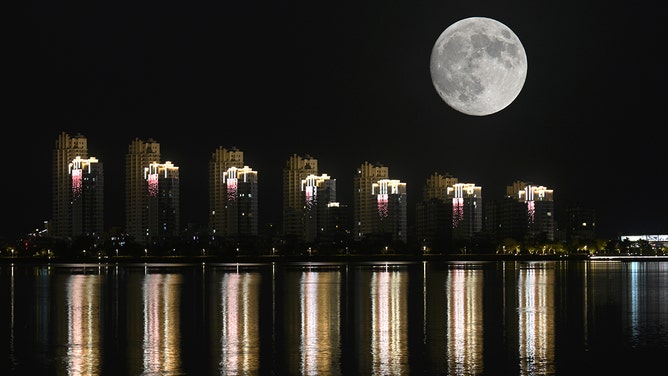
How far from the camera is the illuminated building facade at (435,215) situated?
170750 mm

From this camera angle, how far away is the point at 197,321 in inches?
1204

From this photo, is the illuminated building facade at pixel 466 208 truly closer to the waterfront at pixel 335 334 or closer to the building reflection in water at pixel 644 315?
the building reflection in water at pixel 644 315

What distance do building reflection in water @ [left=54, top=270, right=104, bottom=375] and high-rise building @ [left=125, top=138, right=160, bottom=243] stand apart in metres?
110

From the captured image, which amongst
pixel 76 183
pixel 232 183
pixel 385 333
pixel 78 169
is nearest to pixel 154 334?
pixel 385 333

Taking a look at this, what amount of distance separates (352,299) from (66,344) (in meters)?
17.8

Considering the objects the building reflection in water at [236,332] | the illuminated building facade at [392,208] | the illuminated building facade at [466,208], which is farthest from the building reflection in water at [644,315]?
the illuminated building facade at [466,208]

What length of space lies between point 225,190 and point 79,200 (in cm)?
2243

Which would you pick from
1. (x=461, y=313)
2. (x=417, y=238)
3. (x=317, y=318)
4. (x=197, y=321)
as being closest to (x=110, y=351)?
(x=197, y=321)

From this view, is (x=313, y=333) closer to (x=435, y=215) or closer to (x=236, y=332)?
(x=236, y=332)

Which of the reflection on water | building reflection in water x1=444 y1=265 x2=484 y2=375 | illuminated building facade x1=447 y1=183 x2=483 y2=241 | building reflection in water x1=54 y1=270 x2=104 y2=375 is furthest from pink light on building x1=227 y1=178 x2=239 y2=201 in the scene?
building reflection in water x1=444 y1=265 x2=484 y2=375

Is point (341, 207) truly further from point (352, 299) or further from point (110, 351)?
point (110, 351)

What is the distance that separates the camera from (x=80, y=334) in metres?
27.0

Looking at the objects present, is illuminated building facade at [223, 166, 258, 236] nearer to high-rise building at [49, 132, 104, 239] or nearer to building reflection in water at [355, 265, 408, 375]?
high-rise building at [49, 132, 104, 239]

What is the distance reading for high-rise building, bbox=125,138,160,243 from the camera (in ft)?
504
